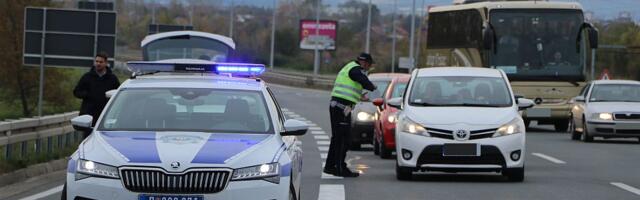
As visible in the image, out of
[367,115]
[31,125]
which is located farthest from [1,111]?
[31,125]

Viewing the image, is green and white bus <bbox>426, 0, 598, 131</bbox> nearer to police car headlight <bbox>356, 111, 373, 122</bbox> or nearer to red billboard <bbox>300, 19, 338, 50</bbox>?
police car headlight <bbox>356, 111, 373, 122</bbox>

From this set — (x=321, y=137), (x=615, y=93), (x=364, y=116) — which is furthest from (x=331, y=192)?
(x=615, y=93)

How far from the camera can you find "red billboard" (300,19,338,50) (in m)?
115

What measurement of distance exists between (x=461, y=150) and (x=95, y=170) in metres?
7.24

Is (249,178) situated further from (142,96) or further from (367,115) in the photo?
(367,115)

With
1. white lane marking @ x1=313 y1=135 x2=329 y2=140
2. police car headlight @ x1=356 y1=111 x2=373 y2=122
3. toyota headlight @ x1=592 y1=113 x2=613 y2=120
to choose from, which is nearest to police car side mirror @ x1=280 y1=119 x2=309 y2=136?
police car headlight @ x1=356 y1=111 x2=373 y2=122

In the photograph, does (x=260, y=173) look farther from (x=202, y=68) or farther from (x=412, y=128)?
(x=412, y=128)

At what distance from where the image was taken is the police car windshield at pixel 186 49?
102ft

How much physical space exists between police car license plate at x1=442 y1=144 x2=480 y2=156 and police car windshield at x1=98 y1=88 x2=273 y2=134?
5.08 metres

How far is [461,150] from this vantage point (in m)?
16.1

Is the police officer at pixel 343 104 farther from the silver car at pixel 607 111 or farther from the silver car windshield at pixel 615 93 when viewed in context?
the silver car windshield at pixel 615 93

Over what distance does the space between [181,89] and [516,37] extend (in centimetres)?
2282

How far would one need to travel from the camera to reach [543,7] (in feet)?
110

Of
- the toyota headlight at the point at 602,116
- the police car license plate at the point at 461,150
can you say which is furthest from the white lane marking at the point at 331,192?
the toyota headlight at the point at 602,116
